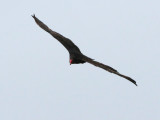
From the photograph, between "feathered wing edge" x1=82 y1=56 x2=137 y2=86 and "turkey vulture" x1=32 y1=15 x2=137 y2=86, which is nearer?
"feathered wing edge" x1=82 y1=56 x2=137 y2=86

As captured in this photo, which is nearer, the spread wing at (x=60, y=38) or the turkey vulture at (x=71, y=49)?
the turkey vulture at (x=71, y=49)

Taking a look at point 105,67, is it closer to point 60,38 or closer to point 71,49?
point 71,49

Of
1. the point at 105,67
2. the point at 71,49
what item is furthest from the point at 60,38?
the point at 105,67

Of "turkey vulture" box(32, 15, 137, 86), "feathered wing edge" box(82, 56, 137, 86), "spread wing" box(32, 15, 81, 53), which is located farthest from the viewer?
"spread wing" box(32, 15, 81, 53)

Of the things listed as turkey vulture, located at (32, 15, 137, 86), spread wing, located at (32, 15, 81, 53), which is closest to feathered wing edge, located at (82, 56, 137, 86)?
turkey vulture, located at (32, 15, 137, 86)

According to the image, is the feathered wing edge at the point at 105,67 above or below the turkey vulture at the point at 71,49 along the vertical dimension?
below

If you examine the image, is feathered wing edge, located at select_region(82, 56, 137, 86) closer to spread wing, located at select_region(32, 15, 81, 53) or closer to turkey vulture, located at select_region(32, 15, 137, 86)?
turkey vulture, located at select_region(32, 15, 137, 86)

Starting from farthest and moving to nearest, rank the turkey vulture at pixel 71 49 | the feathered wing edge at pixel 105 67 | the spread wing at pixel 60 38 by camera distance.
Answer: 1. the spread wing at pixel 60 38
2. the turkey vulture at pixel 71 49
3. the feathered wing edge at pixel 105 67

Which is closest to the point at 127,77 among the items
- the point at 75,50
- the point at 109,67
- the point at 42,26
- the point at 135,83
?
the point at 135,83

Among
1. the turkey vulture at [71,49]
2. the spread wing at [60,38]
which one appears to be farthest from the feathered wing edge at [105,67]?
the spread wing at [60,38]

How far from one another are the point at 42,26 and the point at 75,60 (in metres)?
3.16

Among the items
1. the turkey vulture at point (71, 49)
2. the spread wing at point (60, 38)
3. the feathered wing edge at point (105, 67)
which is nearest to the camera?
the feathered wing edge at point (105, 67)

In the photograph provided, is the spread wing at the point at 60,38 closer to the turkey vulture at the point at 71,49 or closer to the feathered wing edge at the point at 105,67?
the turkey vulture at the point at 71,49

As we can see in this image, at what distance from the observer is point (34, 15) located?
1078 inches
